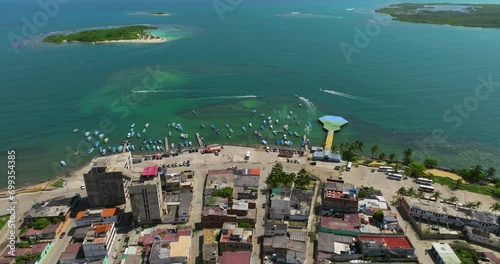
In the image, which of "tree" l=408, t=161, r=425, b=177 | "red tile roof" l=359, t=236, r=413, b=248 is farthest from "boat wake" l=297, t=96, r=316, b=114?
"red tile roof" l=359, t=236, r=413, b=248

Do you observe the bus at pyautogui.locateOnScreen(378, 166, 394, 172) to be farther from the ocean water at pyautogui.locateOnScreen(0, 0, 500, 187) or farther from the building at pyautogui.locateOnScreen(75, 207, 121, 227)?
the building at pyautogui.locateOnScreen(75, 207, 121, 227)

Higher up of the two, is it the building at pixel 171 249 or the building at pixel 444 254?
the building at pixel 444 254

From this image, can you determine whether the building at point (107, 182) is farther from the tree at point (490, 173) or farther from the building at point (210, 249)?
the tree at point (490, 173)

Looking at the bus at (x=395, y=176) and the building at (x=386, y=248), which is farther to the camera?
the bus at (x=395, y=176)

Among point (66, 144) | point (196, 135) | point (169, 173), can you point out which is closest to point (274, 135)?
point (196, 135)

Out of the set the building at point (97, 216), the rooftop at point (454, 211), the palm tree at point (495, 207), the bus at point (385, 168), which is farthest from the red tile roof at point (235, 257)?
the palm tree at point (495, 207)
